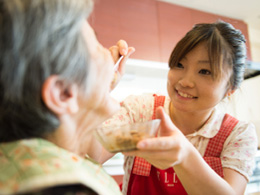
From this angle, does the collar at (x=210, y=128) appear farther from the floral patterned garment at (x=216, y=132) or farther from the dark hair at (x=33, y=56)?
A: the dark hair at (x=33, y=56)

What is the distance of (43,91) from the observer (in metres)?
0.54

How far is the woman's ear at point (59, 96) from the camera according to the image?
0.54m

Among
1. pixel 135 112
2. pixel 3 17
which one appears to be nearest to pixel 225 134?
pixel 135 112

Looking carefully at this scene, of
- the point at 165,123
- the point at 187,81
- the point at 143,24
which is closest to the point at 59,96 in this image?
the point at 165,123

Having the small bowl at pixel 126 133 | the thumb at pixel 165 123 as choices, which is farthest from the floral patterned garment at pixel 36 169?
the thumb at pixel 165 123

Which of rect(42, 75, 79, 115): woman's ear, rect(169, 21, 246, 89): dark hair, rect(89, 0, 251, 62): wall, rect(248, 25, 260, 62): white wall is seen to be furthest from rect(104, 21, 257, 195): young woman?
rect(248, 25, 260, 62): white wall

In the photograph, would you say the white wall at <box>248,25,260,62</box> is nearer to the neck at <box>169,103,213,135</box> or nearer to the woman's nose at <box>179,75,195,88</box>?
the neck at <box>169,103,213,135</box>

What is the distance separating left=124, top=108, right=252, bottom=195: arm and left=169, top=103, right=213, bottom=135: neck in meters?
0.33

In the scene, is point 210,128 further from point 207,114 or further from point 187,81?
point 187,81

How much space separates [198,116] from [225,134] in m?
0.17

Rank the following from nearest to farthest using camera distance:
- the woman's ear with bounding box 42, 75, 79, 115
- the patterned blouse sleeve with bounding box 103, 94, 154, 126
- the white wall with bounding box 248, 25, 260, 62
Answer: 1. the woman's ear with bounding box 42, 75, 79, 115
2. the patterned blouse sleeve with bounding box 103, 94, 154, 126
3. the white wall with bounding box 248, 25, 260, 62

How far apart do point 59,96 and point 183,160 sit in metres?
0.45

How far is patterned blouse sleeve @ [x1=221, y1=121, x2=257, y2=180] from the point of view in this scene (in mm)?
1034

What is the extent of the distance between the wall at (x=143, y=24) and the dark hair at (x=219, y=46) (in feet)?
6.12
